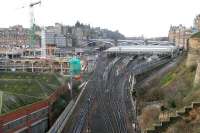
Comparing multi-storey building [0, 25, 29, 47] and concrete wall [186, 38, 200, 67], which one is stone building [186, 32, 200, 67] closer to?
concrete wall [186, 38, 200, 67]

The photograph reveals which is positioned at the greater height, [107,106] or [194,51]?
Answer: [194,51]

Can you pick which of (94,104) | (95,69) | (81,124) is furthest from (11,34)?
(81,124)

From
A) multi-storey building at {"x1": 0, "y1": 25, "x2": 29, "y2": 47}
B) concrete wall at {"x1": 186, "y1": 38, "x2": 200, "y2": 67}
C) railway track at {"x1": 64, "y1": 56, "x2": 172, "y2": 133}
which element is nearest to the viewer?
railway track at {"x1": 64, "y1": 56, "x2": 172, "y2": 133}

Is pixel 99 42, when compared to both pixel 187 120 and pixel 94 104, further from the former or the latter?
pixel 187 120

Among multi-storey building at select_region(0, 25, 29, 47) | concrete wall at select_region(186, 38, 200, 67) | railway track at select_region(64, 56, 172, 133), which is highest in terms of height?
multi-storey building at select_region(0, 25, 29, 47)

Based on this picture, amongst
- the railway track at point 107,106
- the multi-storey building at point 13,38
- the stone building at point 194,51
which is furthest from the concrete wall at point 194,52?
the multi-storey building at point 13,38

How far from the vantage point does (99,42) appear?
157000mm

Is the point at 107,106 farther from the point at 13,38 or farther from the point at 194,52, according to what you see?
the point at 13,38

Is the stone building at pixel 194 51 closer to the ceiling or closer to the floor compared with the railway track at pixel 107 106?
closer to the ceiling

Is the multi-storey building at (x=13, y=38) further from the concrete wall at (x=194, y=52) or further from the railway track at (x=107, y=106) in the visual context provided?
the concrete wall at (x=194, y=52)

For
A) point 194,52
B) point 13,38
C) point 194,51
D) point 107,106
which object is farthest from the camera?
point 13,38

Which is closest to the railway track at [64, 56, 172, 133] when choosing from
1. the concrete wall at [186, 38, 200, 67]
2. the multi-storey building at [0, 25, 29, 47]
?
the concrete wall at [186, 38, 200, 67]

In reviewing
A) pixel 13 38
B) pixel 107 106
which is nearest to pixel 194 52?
pixel 107 106

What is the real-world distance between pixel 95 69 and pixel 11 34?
63104 millimetres
